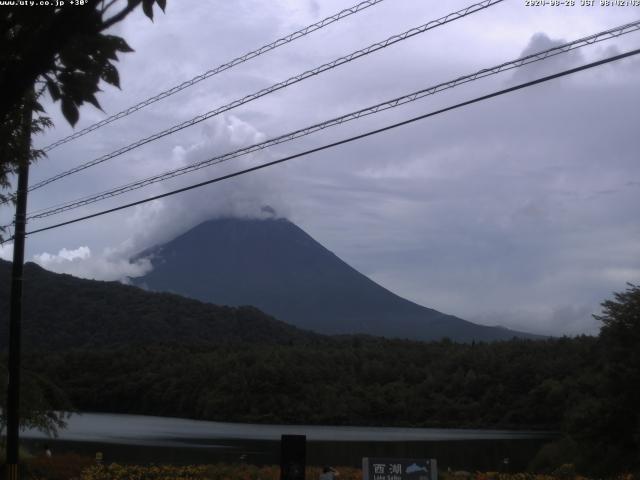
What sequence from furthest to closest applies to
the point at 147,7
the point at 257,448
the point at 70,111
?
the point at 257,448, the point at 70,111, the point at 147,7

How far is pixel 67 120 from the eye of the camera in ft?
17.2

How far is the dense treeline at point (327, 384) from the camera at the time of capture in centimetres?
9394

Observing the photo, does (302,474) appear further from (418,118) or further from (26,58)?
(26,58)

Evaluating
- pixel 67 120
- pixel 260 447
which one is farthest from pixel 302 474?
pixel 260 447

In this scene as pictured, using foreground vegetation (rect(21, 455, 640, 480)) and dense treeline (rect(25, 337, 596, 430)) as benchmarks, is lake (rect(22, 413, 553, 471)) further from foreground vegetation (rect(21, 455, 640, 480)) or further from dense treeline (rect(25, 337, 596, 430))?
dense treeline (rect(25, 337, 596, 430))

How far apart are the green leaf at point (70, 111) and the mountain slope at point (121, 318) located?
101m

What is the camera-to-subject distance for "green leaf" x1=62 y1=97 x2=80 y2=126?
17.2ft

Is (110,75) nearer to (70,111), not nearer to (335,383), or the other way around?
(70,111)

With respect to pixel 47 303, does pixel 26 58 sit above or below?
below

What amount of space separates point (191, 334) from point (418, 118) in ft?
436

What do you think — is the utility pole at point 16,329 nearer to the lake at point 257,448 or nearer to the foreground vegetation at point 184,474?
the foreground vegetation at point 184,474

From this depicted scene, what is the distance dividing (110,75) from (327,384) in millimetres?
101550

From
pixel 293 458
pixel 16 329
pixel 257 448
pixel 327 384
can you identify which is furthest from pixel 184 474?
pixel 327 384

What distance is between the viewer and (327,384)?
105 m
